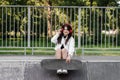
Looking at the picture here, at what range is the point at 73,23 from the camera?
10789mm

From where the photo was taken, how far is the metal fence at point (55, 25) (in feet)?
34.9

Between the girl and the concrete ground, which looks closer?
the girl

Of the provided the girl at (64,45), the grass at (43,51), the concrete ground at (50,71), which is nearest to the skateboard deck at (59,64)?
the girl at (64,45)

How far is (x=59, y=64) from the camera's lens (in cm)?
847

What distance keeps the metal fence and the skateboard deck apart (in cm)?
198

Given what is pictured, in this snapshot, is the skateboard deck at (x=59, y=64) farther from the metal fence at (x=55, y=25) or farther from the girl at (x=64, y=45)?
the metal fence at (x=55, y=25)

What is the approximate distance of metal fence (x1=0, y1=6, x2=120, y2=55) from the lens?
419 inches

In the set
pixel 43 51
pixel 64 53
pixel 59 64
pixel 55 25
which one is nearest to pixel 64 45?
pixel 64 53

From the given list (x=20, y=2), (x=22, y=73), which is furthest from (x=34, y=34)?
(x=20, y=2)

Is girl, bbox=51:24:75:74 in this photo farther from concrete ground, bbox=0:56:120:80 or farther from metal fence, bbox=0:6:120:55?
metal fence, bbox=0:6:120:55

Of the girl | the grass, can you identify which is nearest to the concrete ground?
the girl

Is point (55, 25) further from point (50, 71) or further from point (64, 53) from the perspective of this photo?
point (64, 53)

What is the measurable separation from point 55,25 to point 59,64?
8.39 ft

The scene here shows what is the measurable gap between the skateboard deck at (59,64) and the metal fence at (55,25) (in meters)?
1.98
